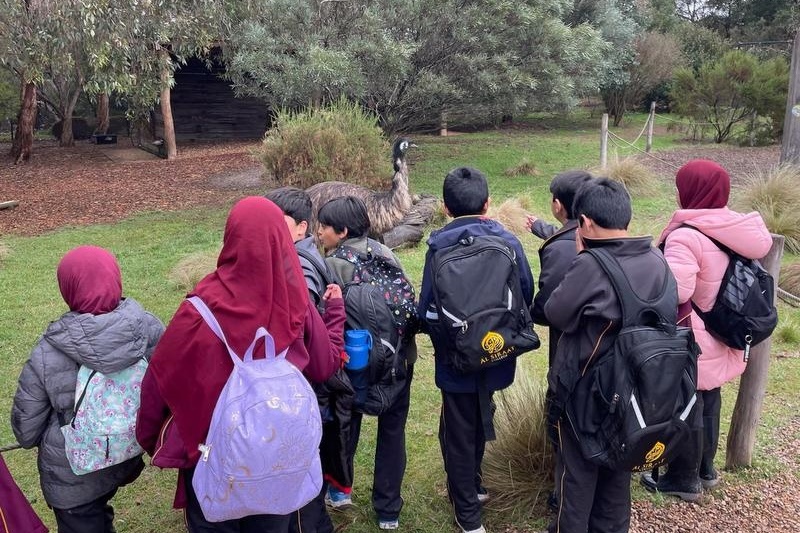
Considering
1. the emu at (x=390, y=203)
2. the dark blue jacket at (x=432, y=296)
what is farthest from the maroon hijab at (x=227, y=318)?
the emu at (x=390, y=203)

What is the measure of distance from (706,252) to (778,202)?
643cm

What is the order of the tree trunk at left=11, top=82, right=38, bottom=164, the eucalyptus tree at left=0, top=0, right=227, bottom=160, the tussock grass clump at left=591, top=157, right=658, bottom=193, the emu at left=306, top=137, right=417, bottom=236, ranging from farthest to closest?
the tree trunk at left=11, top=82, right=38, bottom=164, the tussock grass clump at left=591, top=157, right=658, bottom=193, the emu at left=306, top=137, right=417, bottom=236, the eucalyptus tree at left=0, top=0, right=227, bottom=160

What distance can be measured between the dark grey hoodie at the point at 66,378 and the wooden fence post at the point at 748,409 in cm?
301

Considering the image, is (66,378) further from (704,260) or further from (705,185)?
(705,185)

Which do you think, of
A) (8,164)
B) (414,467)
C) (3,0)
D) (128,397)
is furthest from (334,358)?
(8,164)

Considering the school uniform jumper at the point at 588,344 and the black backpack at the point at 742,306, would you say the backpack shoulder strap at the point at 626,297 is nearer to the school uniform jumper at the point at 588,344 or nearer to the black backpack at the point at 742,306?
the school uniform jumper at the point at 588,344

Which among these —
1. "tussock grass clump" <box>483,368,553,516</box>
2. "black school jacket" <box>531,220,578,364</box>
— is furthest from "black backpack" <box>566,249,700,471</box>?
"tussock grass clump" <box>483,368,553,516</box>

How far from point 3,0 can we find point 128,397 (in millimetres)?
6784

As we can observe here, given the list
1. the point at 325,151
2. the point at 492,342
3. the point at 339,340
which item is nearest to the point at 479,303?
the point at 492,342

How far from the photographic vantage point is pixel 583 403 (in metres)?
2.65

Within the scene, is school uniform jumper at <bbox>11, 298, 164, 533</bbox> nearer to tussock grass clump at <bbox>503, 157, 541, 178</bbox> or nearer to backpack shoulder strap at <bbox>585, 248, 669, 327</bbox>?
backpack shoulder strap at <bbox>585, 248, 669, 327</bbox>

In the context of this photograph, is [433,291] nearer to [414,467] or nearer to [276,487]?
[276,487]

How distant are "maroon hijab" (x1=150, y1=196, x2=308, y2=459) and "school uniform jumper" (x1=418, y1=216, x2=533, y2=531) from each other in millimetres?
948

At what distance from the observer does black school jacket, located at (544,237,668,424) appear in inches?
101
